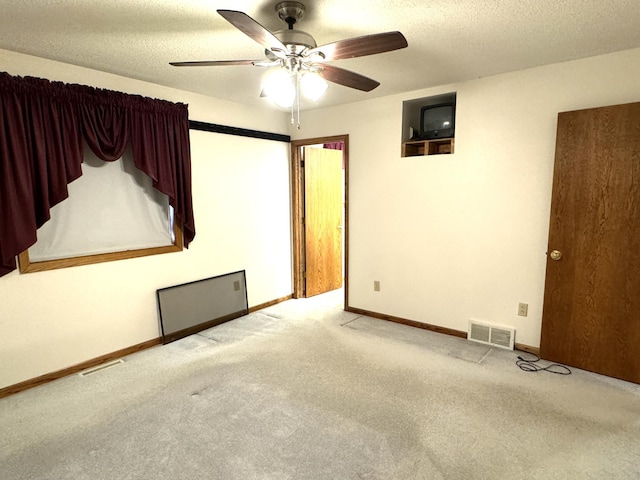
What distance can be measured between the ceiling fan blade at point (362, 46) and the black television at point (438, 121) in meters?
1.82

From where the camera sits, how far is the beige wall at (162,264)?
103 inches

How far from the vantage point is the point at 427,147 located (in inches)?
140

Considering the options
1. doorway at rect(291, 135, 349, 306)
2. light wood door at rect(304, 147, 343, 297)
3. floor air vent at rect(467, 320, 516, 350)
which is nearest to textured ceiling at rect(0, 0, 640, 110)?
doorway at rect(291, 135, 349, 306)

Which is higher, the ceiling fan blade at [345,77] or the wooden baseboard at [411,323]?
the ceiling fan blade at [345,77]

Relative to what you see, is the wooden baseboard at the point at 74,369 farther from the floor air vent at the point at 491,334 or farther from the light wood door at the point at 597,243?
the light wood door at the point at 597,243

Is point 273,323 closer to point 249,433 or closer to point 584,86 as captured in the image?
point 249,433

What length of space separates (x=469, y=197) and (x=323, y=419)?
7.46ft

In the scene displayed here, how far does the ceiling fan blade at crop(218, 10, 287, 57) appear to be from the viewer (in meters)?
1.44

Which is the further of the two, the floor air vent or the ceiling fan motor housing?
the floor air vent

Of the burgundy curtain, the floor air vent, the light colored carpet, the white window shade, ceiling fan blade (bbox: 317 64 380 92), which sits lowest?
the light colored carpet

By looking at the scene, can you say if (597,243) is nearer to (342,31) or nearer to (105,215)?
(342,31)

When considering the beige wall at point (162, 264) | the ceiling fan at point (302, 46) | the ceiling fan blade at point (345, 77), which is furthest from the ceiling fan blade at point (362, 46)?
the beige wall at point (162, 264)

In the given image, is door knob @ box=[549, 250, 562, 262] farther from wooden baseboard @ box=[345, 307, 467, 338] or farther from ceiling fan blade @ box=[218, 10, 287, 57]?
ceiling fan blade @ box=[218, 10, 287, 57]

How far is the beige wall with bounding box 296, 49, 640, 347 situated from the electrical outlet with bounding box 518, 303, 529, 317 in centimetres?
4
